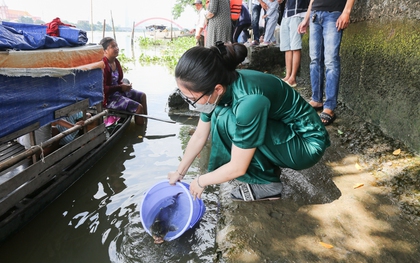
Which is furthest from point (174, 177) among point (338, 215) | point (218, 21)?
point (218, 21)

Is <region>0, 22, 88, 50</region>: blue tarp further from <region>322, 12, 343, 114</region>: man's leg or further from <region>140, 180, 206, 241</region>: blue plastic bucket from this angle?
<region>322, 12, 343, 114</region>: man's leg

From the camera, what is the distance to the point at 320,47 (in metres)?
3.72

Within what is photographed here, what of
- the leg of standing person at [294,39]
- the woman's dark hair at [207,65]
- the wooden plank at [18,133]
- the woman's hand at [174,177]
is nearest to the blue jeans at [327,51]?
the leg of standing person at [294,39]

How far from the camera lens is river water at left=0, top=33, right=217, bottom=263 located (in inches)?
97.2

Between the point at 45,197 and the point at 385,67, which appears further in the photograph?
the point at 385,67

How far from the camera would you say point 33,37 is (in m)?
2.89

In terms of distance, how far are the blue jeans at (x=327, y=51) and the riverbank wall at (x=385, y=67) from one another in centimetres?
39

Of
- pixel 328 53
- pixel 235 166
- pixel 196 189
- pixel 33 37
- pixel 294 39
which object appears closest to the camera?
pixel 235 166

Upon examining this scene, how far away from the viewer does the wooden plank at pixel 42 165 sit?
8.04ft

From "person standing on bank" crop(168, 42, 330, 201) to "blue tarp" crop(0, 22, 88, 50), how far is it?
5.49 ft

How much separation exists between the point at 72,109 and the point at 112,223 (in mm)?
1357

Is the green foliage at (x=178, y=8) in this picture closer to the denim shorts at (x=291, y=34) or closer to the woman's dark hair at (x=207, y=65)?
the denim shorts at (x=291, y=34)

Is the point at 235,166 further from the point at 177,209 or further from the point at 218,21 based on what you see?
the point at 218,21

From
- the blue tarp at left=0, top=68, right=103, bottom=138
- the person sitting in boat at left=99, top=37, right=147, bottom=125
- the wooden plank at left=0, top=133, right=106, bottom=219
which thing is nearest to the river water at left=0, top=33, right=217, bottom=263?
the wooden plank at left=0, top=133, right=106, bottom=219
